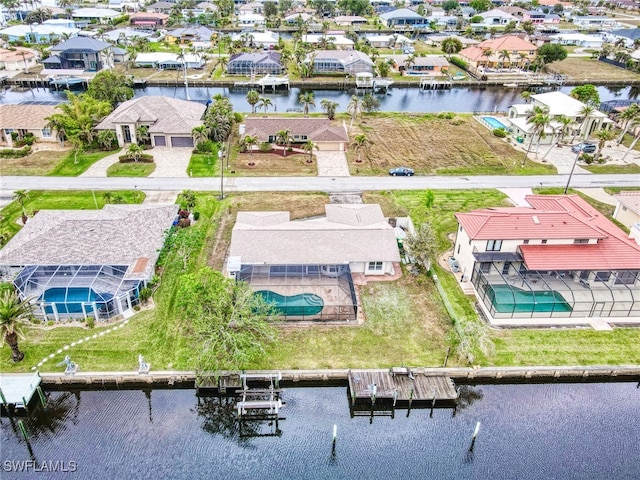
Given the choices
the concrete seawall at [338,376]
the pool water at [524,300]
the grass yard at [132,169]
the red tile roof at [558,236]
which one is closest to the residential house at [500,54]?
the red tile roof at [558,236]

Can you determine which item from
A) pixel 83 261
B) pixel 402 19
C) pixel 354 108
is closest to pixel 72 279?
pixel 83 261

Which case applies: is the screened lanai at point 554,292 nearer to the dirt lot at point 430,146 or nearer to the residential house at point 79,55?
the dirt lot at point 430,146

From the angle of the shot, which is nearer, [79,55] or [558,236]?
[558,236]

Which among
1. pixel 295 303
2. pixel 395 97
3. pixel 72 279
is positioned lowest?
pixel 395 97

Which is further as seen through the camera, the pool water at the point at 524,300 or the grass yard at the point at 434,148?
the grass yard at the point at 434,148

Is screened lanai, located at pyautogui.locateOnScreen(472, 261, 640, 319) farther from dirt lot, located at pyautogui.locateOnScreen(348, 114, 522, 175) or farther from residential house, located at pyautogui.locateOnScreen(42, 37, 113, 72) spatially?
residential house, located at pyautogui.locateOnScreen(42, 37, 113, 72)

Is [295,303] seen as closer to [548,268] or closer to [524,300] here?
[524,300]

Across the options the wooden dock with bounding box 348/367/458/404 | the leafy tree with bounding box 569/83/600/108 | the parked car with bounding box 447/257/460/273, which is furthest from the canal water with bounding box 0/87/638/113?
the wooden dock with bounding box 348/367/458/404
